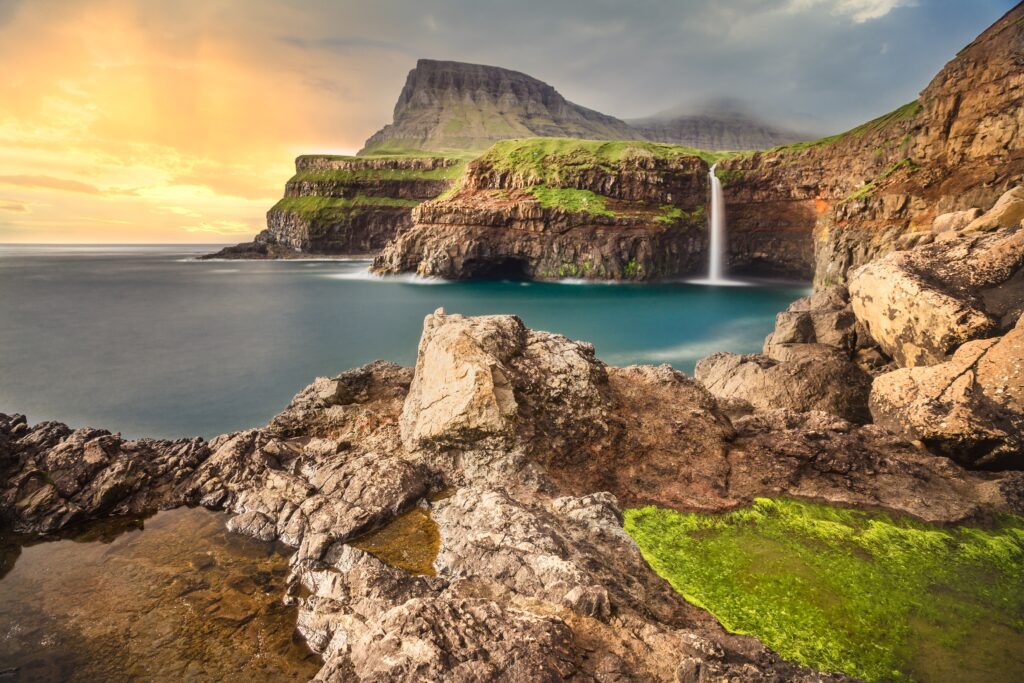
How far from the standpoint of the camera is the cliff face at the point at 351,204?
4304 inches

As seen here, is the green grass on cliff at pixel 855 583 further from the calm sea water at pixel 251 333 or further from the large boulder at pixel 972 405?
the calm sea water at pixel 251 333

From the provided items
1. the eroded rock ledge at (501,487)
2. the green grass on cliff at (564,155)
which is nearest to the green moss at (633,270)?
the green grass on cliff at (564,155)

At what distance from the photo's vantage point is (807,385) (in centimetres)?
1208

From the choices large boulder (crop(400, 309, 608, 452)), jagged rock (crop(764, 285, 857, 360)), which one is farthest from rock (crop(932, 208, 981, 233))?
large boulder (crop(400, 309, 608, 452))

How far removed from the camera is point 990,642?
4793mm

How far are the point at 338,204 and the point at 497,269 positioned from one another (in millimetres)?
63639

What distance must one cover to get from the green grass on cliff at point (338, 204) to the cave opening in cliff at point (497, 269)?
5367 cm

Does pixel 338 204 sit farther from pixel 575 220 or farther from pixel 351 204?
pixel 575 220

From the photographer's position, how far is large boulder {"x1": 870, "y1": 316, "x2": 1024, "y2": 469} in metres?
8.38

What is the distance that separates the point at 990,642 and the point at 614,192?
59.7m

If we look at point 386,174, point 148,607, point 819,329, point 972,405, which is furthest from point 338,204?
point 972,405

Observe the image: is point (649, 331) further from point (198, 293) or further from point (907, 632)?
point (198, 293)

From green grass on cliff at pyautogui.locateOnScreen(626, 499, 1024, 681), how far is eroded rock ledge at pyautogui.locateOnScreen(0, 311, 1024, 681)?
1.47ft

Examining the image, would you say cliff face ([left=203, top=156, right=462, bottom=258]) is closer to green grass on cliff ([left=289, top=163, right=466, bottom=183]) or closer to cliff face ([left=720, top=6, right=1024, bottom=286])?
green grass on cliff ([left=289, top=163, right=466, bottom=183])
